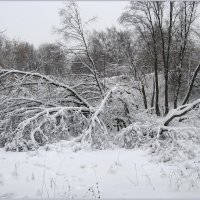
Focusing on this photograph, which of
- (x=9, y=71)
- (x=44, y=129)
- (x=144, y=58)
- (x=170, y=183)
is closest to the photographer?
(x=170, y=183)

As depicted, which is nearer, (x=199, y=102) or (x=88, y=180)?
(x=88, y=180)

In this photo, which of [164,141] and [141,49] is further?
[141,49]

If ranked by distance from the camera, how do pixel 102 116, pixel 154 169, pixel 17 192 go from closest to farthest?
pixel 17 192, pixel 154 169, pixel 102 116

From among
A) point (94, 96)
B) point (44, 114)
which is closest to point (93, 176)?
point (44, 114)

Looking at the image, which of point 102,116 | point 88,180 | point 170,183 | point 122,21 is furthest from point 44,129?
point 122,21

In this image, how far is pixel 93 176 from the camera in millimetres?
5223

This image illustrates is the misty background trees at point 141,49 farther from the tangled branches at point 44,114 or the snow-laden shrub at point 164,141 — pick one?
the snow-laden shrub at point 164,141

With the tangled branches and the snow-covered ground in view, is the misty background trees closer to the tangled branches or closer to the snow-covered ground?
the tangled branches

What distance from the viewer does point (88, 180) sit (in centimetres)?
500

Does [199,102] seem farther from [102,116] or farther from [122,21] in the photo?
[122,21]

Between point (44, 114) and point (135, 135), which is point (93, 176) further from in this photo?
point (44, 114)

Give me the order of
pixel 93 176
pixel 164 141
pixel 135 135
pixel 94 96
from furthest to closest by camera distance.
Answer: pixel 94 96 → pixel 135 135 → pixel 164 141 → pixel 93 176

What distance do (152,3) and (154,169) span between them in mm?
13576

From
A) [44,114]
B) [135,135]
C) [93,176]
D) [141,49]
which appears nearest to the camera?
[93,176]
